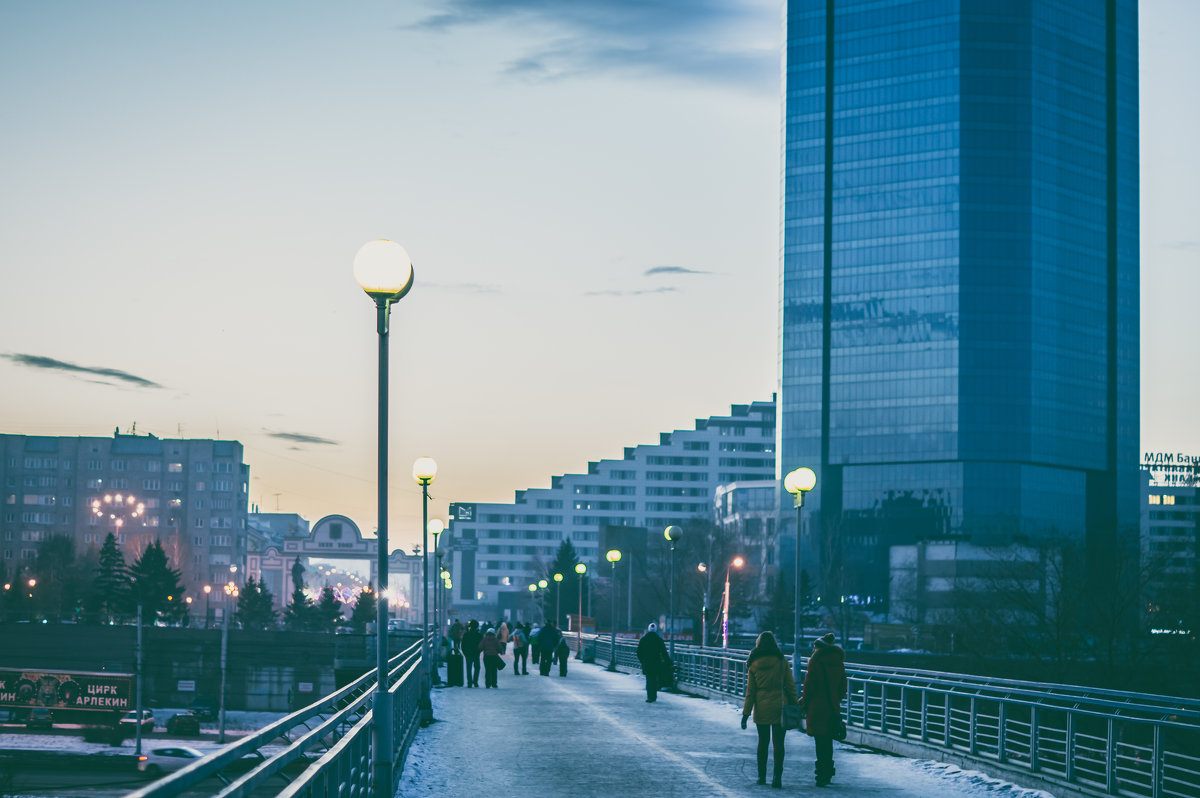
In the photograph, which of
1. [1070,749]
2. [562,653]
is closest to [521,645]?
[562,653]

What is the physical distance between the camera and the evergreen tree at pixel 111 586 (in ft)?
463

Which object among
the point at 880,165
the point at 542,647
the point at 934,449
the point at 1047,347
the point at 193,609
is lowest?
A: the point at 193,609

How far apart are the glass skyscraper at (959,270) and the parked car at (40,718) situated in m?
77.7

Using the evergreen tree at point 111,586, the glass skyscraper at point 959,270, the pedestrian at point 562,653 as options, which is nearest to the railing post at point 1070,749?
the pedestrian at point 562,653

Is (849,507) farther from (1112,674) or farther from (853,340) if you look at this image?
(1112,674)

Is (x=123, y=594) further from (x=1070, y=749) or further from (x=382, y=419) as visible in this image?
(x=1070, y=749)

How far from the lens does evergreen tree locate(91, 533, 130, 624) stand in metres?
141

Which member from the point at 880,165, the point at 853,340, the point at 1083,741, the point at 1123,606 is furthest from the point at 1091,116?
the point at 1083,741

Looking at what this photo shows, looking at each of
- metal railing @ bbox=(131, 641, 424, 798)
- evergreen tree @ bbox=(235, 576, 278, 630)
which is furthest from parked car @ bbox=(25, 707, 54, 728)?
evergreen tree @ bbox=(235, 576, 278, 630)

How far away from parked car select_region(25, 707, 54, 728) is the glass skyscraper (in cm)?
7771

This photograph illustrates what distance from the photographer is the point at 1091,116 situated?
145125 millimetres

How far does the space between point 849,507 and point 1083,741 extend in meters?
102

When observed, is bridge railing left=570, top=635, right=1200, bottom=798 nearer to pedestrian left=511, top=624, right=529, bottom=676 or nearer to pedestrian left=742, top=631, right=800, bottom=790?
pedestrian left=742, top=631, right=800, bottom=790

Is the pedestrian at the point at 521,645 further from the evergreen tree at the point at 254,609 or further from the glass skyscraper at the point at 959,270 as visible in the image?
the evergreen tree at the point at 254,609
